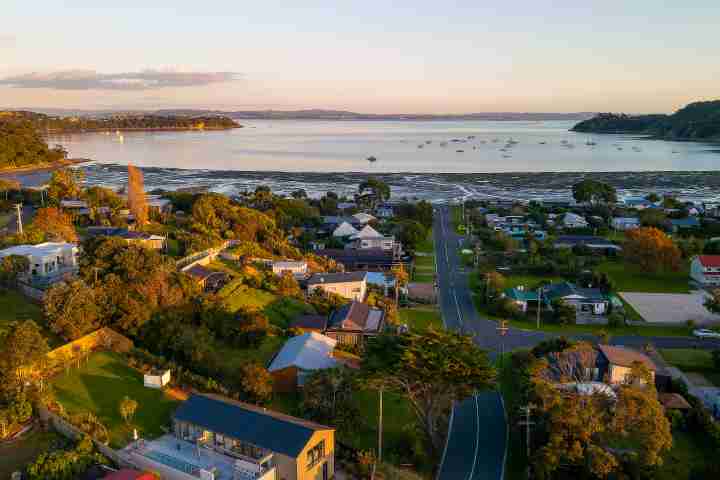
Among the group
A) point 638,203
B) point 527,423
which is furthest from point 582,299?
point 638,203

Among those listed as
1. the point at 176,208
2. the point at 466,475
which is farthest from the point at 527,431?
the point at 176,208

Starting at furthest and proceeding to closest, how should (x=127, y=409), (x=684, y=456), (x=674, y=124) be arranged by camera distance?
(x=674, y=124) < (x=684, y=456) < (x=127, y=409)

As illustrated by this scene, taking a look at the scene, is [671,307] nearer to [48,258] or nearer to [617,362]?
[617,362]

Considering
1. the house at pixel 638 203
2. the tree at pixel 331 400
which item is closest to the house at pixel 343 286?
the tree at pixel 331 400

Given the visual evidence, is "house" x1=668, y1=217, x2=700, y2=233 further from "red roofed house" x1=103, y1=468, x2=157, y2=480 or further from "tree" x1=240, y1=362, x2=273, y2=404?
"red roofed house" x1=103, y1=468, x2=157, y2=480

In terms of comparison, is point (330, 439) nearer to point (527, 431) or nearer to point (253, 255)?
point (527, 431)

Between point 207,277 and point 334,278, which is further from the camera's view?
point 334,278

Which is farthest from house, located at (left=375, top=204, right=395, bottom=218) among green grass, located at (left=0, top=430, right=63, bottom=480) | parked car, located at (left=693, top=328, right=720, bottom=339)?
green grass, located at (left=0, top=430, right=63, bottom=480)
